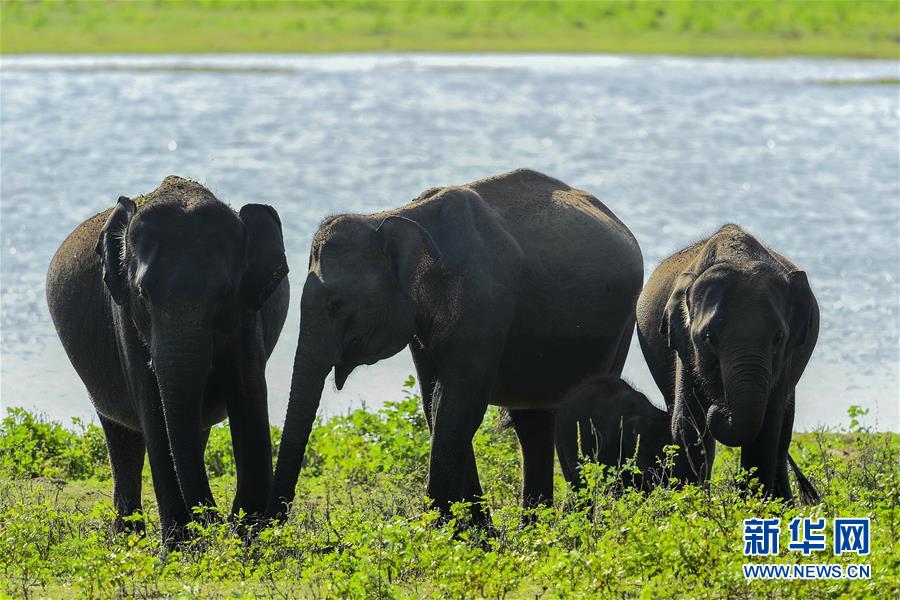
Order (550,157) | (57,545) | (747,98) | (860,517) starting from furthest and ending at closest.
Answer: (747,98) → (550,157) → (57,545) → (860,517)

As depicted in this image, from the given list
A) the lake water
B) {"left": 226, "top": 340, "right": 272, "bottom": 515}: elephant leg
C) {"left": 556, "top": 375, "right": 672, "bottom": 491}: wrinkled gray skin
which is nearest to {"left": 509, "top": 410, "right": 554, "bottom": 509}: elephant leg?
{"left": 556, "top": 375, "right": 672, "bottom": 491}: wrinkled gray skin

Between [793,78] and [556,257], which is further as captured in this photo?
[793,78]

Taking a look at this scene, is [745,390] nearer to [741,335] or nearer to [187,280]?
[741,335]

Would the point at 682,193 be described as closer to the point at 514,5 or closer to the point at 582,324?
the point at 582,324

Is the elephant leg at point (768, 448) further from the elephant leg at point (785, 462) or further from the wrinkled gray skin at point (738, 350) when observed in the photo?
the elephant leg at point (785, 462)

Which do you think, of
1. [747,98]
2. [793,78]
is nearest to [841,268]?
[747,98]

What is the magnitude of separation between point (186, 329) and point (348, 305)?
0.84 m

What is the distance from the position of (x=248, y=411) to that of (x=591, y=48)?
38.0m

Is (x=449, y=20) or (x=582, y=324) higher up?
(x=449, y=20)

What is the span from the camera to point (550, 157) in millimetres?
29562

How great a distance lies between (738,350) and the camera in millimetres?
7984

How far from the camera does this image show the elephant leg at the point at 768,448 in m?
8.33

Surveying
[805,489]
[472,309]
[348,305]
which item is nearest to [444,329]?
[472,309]

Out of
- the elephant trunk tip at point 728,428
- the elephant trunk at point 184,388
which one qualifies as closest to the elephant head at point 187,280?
the elephant trunk at point 184,388
